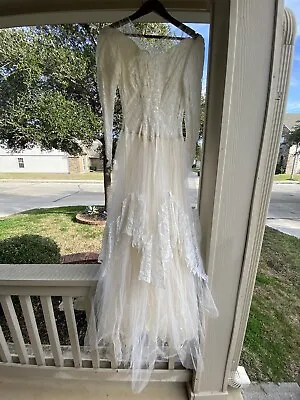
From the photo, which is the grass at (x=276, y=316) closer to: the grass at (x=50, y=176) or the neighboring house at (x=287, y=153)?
the neighboring house at (x=287, y=153)

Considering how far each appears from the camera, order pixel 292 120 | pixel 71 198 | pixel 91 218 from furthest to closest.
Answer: pixel 91 218 → pixel 71 198 → pixel 292 120

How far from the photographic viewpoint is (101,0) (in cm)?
94

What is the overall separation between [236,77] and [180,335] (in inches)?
31.1

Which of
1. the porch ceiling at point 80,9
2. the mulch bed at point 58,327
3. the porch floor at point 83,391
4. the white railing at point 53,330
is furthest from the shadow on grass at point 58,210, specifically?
the porch ceiling at point 80,9

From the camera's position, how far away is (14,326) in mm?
1007

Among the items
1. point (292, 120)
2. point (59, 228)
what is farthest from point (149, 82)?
point (59, 228)

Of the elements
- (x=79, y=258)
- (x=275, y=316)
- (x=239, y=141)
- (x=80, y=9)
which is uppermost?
(x=80, y=9)

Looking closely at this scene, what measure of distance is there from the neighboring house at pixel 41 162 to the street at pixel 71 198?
96mm

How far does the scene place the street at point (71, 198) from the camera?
1.08 m

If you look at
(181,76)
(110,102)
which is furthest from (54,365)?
(181,76)

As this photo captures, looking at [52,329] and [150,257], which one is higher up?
[150,257]

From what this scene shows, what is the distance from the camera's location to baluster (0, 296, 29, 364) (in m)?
0.95

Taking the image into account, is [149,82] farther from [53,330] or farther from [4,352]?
[4,352]

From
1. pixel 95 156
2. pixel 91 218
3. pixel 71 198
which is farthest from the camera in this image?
pixel 91 218
